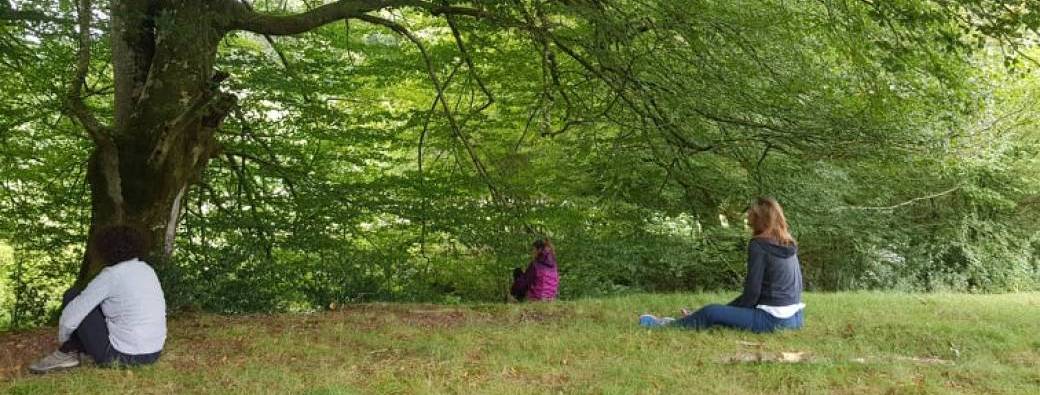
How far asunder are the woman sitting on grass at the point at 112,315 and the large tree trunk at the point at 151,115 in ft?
9.42

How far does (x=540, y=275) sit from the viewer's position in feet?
36.0

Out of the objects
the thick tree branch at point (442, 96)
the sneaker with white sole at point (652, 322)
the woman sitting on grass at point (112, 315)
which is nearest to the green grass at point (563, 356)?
the sneaker with white sole at point (652, 322)

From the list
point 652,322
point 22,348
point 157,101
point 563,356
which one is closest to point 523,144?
point 157,101

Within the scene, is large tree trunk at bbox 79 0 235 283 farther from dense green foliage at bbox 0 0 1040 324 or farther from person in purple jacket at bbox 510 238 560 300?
person in purple jacket at bbox 510 238 560 300

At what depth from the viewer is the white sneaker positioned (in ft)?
17.4

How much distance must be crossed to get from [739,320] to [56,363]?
5.15 meters

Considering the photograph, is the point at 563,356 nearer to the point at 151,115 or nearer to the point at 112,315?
the point at 112,315

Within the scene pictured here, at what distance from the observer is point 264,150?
11.3 meters

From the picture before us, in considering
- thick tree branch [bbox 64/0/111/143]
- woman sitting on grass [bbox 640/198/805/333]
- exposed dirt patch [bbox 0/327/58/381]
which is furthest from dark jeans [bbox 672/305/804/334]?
thick tree branch [bbox 64/0/111/143]

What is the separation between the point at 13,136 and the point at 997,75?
54.2 feet

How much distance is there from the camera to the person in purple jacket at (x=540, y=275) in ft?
35.8

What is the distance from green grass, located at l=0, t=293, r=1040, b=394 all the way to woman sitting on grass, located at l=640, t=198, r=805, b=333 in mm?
190

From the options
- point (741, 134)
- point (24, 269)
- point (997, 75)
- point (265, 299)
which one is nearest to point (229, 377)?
point (265, 299)

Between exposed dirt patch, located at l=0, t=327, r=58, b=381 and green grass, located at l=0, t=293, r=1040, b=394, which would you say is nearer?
green grass, located at l=0, t=293, r=1040, b=394
